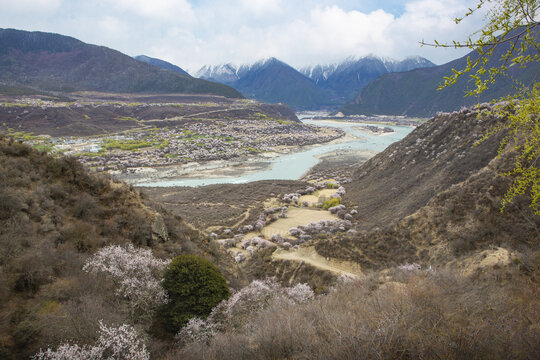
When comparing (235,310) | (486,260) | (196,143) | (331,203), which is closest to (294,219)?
(331,203)

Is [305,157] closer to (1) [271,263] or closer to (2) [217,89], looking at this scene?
(1) [271,263]

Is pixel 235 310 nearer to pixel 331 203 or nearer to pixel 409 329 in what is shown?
pixel 409 329

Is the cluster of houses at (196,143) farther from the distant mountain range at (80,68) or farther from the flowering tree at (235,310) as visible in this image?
the distant mountain range at (80,68)

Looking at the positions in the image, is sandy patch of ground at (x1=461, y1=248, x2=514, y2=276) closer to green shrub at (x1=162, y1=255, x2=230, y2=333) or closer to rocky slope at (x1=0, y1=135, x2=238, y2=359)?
green shrub at (x1=162, y1=255, x2=230, y2=333)

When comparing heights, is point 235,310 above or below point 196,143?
below

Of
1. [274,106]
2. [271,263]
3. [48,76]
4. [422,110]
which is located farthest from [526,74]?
[48,76]

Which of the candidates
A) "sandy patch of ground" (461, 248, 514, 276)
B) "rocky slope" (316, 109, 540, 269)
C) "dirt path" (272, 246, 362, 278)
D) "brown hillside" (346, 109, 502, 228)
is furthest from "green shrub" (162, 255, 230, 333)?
"brown hillside" (346, 109, 502, 228)

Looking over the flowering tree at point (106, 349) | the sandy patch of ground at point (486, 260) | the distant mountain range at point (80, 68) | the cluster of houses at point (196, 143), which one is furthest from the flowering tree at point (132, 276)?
the distant mountain range at point (80, 68)
